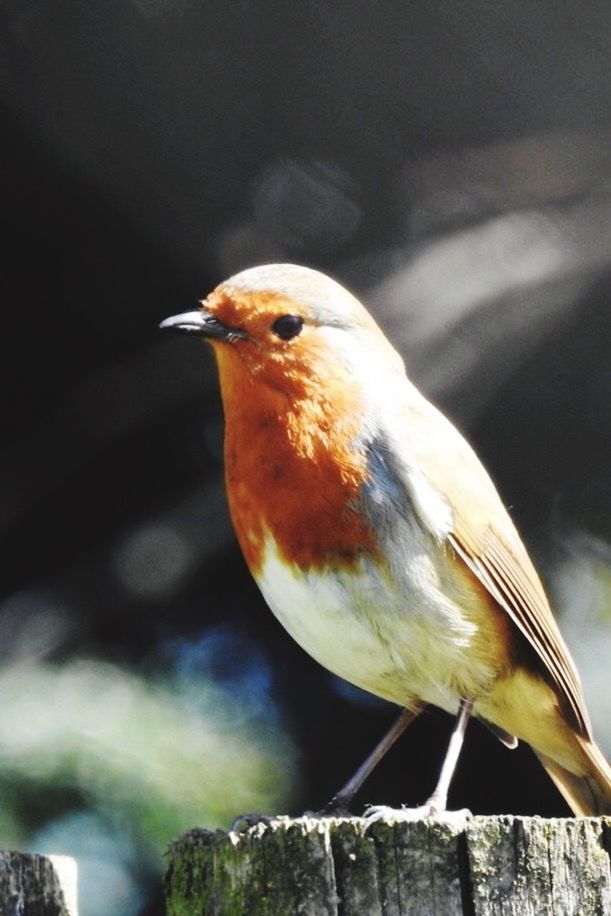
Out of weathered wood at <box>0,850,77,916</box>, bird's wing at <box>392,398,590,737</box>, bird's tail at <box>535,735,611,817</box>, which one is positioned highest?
bird's wing at <box>392,398,590,737</box>

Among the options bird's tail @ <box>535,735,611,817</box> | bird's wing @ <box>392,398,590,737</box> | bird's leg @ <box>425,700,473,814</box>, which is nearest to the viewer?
bird's leg @ <box>425,700,473,814</box>

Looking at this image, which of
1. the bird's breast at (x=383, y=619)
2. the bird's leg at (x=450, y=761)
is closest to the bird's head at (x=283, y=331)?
the bird's breast at (x=383, y=619)

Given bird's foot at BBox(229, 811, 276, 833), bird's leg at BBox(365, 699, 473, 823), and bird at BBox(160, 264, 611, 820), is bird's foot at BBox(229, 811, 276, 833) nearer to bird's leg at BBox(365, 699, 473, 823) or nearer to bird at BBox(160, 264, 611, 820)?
bird's leg at BBox(365, 699, 473, 823)

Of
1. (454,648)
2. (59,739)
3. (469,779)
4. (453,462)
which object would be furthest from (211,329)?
(469,779)

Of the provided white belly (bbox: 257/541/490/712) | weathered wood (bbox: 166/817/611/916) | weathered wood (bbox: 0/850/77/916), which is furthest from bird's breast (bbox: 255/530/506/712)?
weathered wood (bbox: 0/850/77/916)

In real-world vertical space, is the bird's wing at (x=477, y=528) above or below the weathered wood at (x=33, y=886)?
above

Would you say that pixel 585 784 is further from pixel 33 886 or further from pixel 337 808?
pixel 33 886

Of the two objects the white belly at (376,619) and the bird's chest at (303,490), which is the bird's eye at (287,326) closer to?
the bird's chest at (303,490)
